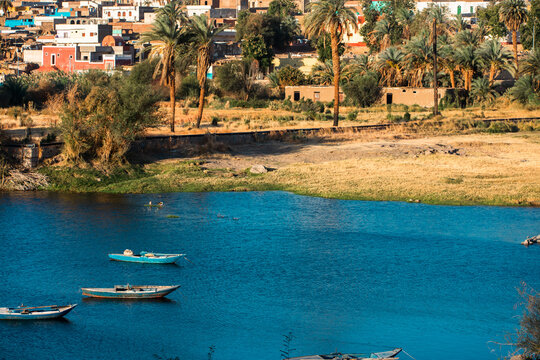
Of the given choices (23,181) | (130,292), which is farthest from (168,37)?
(130,292)

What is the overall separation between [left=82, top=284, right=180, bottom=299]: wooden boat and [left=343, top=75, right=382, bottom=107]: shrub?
201 ft

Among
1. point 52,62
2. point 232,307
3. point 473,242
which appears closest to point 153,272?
point 232,307

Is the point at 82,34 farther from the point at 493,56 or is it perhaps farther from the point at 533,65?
the point at 533,65

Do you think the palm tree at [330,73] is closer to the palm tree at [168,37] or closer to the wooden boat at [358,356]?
the palm tree at [168,37]

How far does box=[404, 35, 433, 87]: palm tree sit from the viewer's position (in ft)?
267

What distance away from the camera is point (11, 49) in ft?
446

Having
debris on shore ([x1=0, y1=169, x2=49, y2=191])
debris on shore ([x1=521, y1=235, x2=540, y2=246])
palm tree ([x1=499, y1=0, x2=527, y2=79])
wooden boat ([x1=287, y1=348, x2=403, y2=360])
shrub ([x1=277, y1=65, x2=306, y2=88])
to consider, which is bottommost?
wooden boat ([x1=287, y1=348, x2=403, y2=360])

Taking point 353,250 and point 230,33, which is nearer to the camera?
point 353,250

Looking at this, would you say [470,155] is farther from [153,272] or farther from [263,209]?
[153,272]

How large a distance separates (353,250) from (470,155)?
21.3m

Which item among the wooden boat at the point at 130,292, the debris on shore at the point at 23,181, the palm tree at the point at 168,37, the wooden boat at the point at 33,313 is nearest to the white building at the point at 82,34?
the palm tree at the point at 168,37

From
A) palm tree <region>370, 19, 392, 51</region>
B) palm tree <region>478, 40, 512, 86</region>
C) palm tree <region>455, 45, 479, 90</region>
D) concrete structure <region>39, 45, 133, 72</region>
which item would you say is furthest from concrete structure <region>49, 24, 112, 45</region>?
palm tree <region>478, 40, 512, 86</region>

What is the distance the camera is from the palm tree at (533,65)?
79125mm

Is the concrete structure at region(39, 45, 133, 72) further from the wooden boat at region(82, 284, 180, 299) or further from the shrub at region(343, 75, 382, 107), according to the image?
the wooden boat at region(82, 284, 180, 299)
